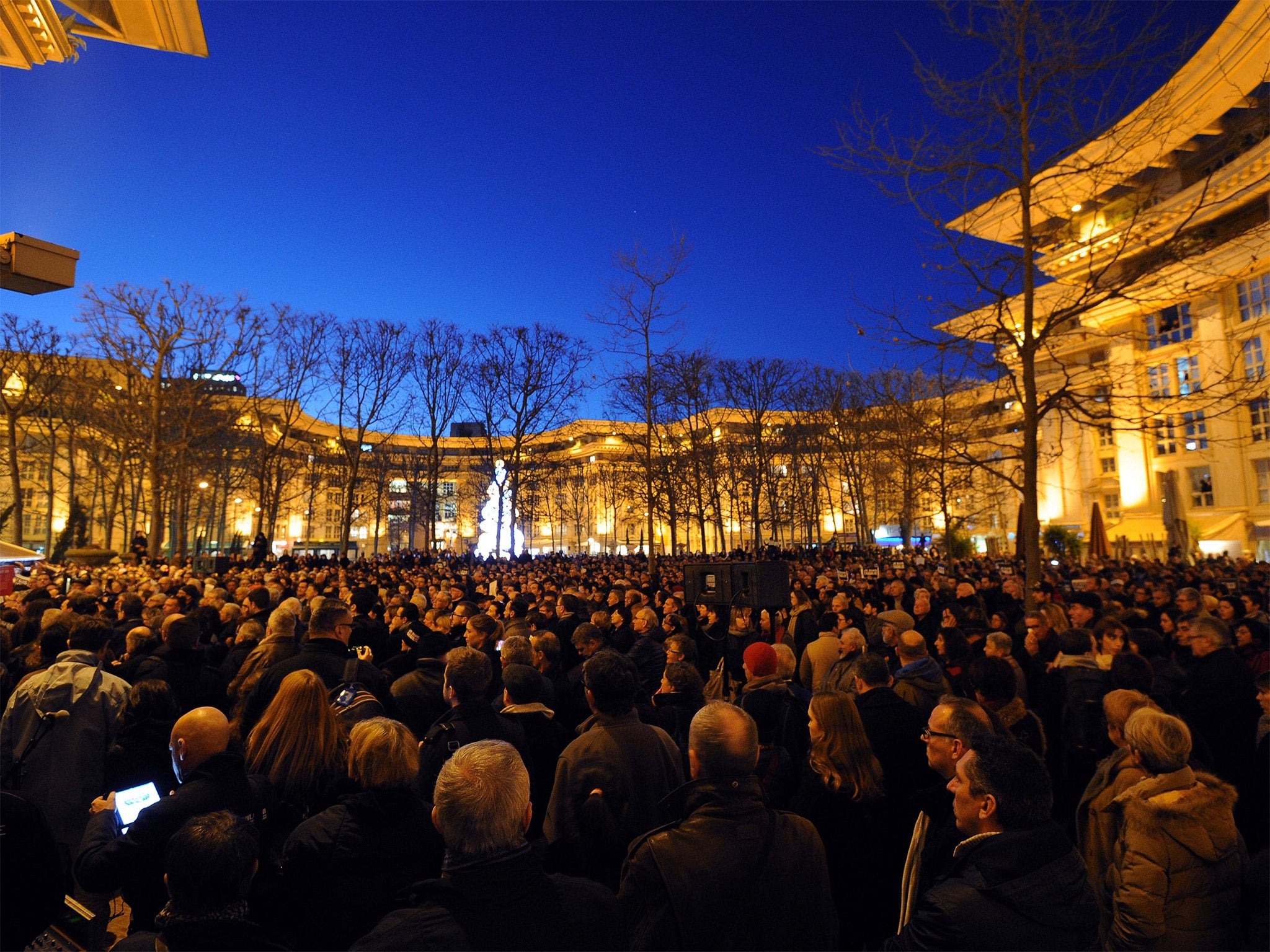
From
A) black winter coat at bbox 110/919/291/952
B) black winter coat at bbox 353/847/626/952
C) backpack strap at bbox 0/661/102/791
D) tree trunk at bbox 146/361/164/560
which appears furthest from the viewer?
tree trunk at bbox 146/361/164/560

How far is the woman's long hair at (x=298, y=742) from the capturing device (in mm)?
3439

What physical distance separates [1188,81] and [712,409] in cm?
2227

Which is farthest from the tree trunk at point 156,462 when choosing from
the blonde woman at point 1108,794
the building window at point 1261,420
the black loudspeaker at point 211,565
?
the building window at point 1261,420

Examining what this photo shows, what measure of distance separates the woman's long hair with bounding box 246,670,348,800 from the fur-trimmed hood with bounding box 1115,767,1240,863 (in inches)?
142

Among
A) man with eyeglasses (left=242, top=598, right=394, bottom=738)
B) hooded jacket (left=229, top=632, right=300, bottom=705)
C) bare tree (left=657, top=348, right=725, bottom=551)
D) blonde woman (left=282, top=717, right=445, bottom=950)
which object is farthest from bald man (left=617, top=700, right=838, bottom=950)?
bare tree (left=657, top=348, right=725, bottom=551)

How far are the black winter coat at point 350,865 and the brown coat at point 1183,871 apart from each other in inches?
114

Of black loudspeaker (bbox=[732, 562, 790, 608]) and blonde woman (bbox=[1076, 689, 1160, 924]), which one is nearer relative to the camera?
blonde woman (bbox=[1076, 689, 1160, 924])

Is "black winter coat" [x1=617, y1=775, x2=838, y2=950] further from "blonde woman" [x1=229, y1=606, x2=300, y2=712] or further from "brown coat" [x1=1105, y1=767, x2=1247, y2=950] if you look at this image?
"blonde woman" [x1=229, y1=606, x2=300, y2=712]

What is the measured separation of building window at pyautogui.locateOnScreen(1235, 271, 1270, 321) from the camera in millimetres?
29984

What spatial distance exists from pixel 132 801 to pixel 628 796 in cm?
212

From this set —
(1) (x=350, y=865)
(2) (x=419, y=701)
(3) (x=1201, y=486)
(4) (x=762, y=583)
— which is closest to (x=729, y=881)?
(1) (x=350, y=865)

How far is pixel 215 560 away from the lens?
1013 inches

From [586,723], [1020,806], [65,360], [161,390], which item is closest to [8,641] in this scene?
[586,723]

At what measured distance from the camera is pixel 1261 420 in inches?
1215
